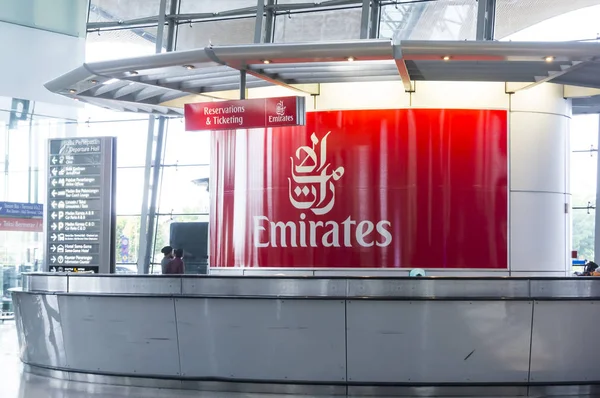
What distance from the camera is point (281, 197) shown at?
1400 cm

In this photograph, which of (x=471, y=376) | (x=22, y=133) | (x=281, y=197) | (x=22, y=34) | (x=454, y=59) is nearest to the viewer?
(x=471, y=376)

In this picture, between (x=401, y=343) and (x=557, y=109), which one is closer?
(x=401, y=343)

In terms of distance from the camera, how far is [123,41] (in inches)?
730

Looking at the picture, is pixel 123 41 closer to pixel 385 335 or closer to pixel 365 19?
pixel 365 19

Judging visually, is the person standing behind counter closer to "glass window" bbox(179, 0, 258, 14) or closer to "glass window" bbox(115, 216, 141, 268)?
"glass window" bbox(179, 0, 258, 14)

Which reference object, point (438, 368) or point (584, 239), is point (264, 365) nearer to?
point (438, 368)

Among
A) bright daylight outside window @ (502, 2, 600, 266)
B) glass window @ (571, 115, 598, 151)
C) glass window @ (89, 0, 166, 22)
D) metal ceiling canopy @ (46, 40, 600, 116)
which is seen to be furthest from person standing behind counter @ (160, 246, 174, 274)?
glass window @ (571, 115, 598, 151)

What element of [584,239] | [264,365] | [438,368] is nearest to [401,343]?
[438,368]

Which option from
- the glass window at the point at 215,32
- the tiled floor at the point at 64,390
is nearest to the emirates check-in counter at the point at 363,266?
the tiled floor at the point at 64,390

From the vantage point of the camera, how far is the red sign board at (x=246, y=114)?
40.8 ft

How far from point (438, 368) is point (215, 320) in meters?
2.49

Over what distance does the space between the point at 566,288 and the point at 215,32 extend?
350 inches

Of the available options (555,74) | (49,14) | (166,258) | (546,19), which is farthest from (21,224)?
(555,74)

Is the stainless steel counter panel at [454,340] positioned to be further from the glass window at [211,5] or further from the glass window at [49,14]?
the glass window at [49,14]
